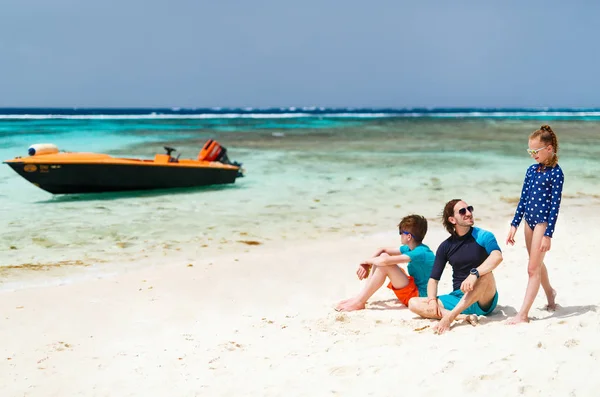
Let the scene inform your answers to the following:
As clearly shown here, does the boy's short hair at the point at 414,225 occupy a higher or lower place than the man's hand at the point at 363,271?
higher

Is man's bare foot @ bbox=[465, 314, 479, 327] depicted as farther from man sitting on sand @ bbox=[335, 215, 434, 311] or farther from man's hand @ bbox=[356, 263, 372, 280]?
man's hand @ bbox=[356, 263, 372, 280]

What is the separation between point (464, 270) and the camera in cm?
489

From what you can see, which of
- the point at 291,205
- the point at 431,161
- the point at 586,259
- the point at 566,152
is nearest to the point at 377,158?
the point at 431,161

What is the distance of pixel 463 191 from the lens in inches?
598

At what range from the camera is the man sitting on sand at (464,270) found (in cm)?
468

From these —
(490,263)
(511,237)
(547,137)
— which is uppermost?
(547,137)

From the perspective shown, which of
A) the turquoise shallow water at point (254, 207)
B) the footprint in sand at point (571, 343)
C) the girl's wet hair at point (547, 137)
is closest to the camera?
the footprint in sand at point (571, 343)

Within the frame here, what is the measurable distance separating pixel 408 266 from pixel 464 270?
70 cm

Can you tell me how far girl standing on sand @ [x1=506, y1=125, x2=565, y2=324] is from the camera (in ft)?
15.1

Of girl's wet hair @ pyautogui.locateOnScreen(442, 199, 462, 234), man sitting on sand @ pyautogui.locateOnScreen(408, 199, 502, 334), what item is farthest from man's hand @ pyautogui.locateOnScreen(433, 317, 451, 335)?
girl's wet hair @ pyautogui.locateOnScreen(442, 199, 462, 234)

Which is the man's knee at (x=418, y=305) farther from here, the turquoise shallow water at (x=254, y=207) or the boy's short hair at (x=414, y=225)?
the turquoise shallow water at (x=254, y=207)

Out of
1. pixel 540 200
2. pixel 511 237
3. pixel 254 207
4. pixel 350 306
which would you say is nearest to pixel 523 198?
pixel 540 200

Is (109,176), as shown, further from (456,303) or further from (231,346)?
(456,303)

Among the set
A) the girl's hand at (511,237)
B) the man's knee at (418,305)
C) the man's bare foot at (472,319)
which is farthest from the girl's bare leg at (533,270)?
the man's knee at (418,305)
